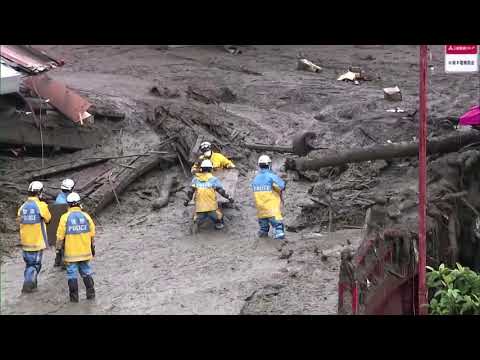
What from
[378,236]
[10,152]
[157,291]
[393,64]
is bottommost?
[157,291]

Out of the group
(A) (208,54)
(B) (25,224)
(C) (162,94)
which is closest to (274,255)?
(B) (25,224)

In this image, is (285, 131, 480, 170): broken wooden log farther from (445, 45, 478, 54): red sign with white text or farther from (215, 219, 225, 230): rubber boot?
(445, 45, 478, 54): red sign with white text

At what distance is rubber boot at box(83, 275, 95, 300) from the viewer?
11.4 meters

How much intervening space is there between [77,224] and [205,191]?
11.1 ft

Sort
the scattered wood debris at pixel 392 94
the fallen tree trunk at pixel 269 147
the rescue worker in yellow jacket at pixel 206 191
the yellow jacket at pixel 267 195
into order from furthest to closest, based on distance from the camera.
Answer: the scattered wood debris at pixel 392 94 → the fallen tree trunk at pixel 269 147 → the rescue worker in yellow jacket at pixel 206 191 → the yellow jacket at pixel 267 195

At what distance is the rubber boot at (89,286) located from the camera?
11398mm

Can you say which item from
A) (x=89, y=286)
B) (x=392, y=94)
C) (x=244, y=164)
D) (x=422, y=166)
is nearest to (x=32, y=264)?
(x=89, y=286)

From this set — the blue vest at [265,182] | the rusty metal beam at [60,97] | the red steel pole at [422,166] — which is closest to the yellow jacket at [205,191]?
the blue vest at [265,182]

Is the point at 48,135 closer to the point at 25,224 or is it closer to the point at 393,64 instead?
the point at 25,224

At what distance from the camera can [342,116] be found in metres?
20.8

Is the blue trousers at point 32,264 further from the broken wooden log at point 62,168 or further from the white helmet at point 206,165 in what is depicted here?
the broken wooden log at point 62,168

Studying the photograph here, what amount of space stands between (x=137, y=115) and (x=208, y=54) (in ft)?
31.2

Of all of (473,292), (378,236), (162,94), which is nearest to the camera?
(473,292)

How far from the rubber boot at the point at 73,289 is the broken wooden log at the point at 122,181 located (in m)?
4.00
